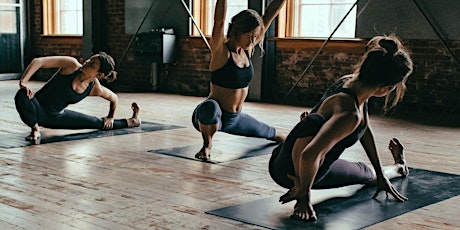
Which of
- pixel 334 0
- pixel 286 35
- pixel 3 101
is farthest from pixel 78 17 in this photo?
pixel 334 0

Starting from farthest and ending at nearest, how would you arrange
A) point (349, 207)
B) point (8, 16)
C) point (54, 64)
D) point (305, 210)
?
point (8, 16) < point (54, 64) < point (349, 207) < point (305, 210)

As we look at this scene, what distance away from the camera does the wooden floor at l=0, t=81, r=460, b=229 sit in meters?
2.88

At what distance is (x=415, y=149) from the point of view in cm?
494

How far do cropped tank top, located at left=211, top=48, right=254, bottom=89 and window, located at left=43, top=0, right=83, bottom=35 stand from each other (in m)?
7.64

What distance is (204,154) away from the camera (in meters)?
4.37

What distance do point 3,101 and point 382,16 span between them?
4.95 m

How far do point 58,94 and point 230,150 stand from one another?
1.55 meters

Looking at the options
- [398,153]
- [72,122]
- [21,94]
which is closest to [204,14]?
[72,122]

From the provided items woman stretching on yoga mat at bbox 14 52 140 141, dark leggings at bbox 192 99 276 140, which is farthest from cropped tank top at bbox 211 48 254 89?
woman stretching on yoga mat at bbox 14 52 140 141

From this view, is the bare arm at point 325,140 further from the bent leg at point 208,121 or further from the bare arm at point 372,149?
the bent leg at point 208,121

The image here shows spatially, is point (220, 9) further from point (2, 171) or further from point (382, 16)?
point (382, 16)

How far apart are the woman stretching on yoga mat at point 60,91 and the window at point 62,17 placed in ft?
21.4

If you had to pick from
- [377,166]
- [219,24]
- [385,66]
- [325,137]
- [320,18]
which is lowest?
A: [377,166]

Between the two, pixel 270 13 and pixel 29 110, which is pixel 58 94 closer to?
pixel 29 110
